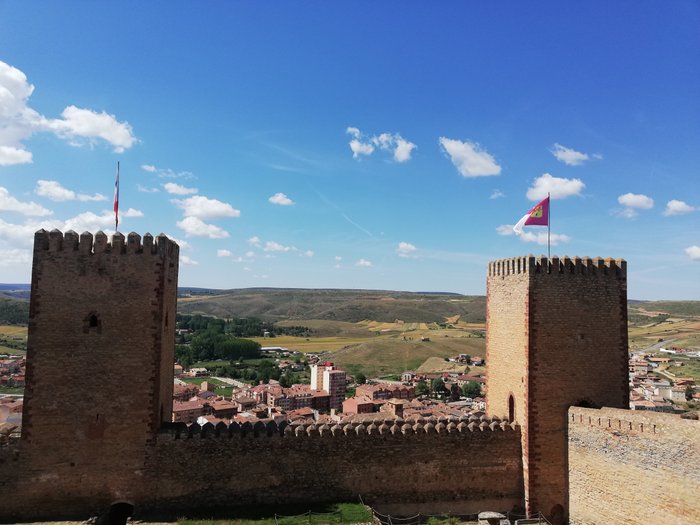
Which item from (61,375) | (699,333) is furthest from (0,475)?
(699,333)

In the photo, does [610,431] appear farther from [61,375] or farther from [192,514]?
[61,375]

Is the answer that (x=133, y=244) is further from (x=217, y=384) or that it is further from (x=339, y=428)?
(x=217, y=384)

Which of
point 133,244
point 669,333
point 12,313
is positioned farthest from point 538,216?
point 12,313

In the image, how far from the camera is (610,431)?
1341 centimetres

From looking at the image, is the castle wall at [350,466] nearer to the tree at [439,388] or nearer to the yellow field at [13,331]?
the tree at [439,388]

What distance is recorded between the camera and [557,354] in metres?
14.9

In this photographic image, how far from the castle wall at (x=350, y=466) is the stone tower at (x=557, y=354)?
0.81 meters

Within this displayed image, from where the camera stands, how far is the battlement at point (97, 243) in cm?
1350

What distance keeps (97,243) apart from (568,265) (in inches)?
540

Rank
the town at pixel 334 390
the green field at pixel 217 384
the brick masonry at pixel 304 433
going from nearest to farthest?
the brick masonry at pixel 304 433 → the town at pixel 334 390 → the green field at pixel 217 384

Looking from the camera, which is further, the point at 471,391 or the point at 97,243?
the point at 471,391

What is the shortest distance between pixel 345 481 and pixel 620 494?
7.34 meters

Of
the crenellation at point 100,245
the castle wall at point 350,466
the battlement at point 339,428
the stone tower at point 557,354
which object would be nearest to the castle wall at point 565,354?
the stone tower at point 557,354

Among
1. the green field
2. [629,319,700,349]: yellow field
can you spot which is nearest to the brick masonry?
the green field
